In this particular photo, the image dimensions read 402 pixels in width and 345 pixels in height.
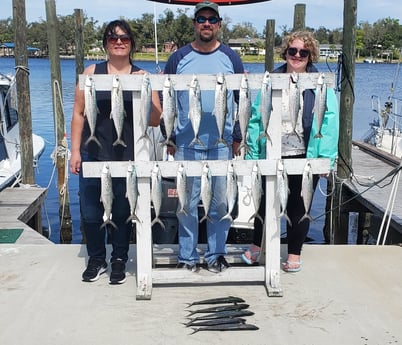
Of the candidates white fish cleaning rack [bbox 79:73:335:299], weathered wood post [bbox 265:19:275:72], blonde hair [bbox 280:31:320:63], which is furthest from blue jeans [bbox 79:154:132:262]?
weathered wood post [bbox 265:19:275:72]

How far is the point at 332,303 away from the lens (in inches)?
160

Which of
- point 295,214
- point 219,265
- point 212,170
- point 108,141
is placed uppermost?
point 108,141

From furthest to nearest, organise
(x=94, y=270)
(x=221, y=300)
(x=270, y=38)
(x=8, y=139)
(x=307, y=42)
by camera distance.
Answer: (x=270, y=38) → (x=8, y=139) → (x=94, y=270) → (x=307, y=42) → (x=221, y=300)

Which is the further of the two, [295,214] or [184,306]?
[295,214]

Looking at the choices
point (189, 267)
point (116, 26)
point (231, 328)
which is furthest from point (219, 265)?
point (116, 26)

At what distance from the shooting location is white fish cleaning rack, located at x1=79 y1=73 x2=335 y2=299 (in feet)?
13.1

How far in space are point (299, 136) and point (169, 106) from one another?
1150mm

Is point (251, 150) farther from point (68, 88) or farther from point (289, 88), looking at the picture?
point (68, 88)

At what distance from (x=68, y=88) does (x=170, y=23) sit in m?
19.0

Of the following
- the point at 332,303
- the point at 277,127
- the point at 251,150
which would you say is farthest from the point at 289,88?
the point at 332,303

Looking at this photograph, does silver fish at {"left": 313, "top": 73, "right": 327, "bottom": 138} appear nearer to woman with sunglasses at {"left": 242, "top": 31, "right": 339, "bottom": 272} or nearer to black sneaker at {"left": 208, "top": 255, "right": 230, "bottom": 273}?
woman with sunglasses at {"left": 242, "top": 31, "right": 339, "bottom": 272}

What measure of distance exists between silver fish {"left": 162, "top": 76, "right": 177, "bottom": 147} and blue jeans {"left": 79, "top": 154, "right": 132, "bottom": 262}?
702 millimetres

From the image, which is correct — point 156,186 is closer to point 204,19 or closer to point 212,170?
point 212,170

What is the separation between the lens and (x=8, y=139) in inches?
454
